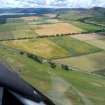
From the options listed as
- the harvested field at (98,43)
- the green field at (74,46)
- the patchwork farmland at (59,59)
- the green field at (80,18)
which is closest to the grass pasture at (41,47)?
the patchwork farmland at (59,59)

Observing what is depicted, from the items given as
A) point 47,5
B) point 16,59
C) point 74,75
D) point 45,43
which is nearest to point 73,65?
point 74,75

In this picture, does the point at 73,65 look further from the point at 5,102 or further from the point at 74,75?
the point at 5,102

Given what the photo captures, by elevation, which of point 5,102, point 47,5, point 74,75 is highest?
point 5,102

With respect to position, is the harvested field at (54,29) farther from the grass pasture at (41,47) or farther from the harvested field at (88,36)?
the grass pasture at (41,47)

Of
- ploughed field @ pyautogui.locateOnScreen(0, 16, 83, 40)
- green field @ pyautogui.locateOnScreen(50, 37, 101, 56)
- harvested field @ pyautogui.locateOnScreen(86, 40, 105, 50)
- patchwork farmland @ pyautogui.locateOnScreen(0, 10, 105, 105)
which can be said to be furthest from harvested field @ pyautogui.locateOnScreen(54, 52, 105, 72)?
ploughed field @ pyautogui.locateOnScreen(0, 16, 83, 40)

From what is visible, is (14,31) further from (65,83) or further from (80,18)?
(65,83)

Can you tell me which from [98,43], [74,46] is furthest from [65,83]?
[98,43]
